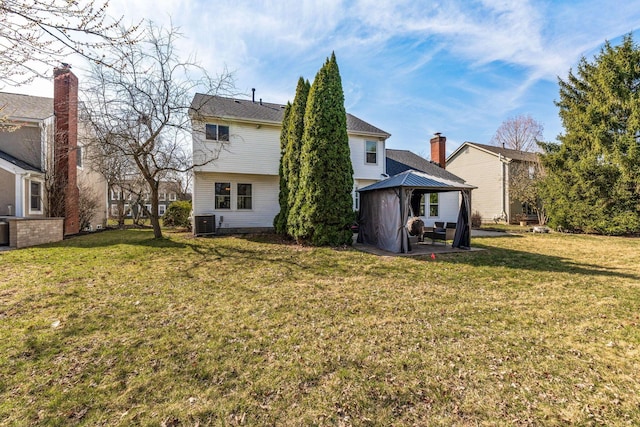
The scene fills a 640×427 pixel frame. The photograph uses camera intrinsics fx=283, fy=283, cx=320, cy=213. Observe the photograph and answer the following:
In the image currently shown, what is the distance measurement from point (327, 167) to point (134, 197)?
2672 centimetres

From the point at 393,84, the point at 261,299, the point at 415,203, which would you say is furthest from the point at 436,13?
the point at 261,299

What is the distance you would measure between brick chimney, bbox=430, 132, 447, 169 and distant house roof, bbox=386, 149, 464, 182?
1130 mm

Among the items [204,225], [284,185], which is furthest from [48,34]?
[204,225]

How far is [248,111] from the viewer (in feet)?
46.4

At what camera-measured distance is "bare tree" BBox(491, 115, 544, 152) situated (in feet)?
101

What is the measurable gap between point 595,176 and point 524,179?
5.50m

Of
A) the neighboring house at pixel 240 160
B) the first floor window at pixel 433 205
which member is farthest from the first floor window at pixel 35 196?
the first floor window at pixel 433 205

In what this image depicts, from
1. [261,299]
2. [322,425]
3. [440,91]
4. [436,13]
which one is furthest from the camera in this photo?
[440,91]

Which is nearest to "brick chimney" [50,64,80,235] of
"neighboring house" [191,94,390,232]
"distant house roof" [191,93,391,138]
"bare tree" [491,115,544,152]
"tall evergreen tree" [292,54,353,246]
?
"distant house roof" [191,93,391,138]

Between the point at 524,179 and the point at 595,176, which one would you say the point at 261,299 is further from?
the point at 524,179

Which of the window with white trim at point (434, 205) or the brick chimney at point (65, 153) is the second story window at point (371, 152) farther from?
the brick chimney at point (65, 153)

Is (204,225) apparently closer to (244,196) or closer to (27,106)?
(244,196)

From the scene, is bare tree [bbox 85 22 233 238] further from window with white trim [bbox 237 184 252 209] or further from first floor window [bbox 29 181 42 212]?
first floor window [bbox 29 181 42 212]

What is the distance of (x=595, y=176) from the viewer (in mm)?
15867
